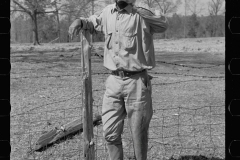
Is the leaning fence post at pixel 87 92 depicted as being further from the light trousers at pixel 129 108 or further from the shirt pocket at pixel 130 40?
the shirt pocket at pixel 130 40

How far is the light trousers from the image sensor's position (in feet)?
8.89

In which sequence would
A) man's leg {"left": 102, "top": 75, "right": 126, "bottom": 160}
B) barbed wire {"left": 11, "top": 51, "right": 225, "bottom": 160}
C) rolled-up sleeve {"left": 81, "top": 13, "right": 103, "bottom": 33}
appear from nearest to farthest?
1. man's leg {"left": 102, "top": 75, "right": 126, "bottom": 160}
2. rolled-up sleeve {"left": 81, "top": 13, "right": 103, "bottom": 33}
3. barbed wire {"left": 11, "top": 51, "right": 225, "bottom": 160}

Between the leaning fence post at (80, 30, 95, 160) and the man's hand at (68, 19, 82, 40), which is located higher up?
the man's hand at (68, 19, 82, 40)

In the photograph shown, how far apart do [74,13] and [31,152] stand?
27.3 meters

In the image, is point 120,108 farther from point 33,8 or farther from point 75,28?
point 33,8

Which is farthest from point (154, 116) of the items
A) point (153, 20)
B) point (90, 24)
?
point (153, 20)

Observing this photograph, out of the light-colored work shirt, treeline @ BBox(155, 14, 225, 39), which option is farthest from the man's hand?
treeline @ BBox(155, 14, 225, 39)

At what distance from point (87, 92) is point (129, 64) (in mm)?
531

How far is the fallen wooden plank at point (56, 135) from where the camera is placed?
Result: 412 cm

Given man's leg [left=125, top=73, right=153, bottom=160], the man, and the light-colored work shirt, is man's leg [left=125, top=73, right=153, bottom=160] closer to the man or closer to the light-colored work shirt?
the man

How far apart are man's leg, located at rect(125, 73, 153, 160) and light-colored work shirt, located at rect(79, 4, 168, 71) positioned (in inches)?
4.8

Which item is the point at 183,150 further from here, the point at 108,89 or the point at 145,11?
the point at 145,11

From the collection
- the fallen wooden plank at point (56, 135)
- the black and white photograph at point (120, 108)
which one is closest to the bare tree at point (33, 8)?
the black and white photograph at point (120, 108)

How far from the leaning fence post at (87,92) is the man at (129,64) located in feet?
0.60
